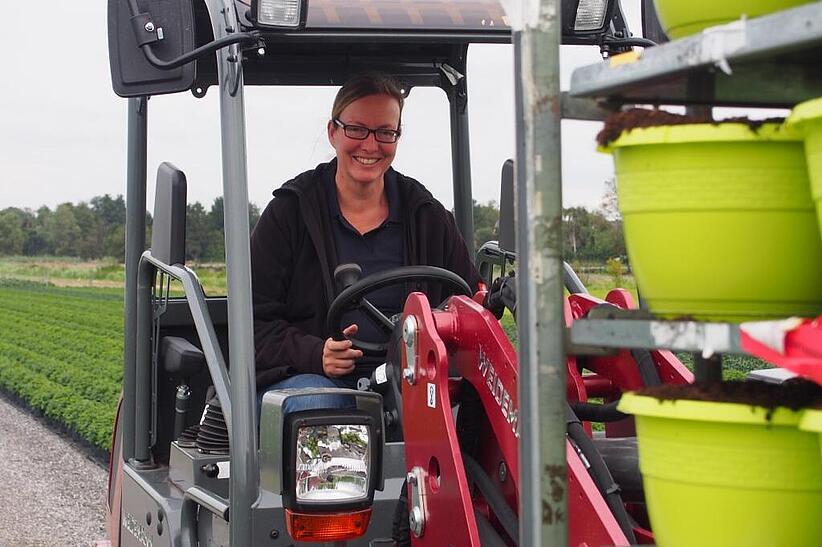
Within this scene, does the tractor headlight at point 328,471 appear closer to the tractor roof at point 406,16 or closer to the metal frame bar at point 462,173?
the tractor roof at point 406,16

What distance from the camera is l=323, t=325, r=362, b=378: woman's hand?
336cm

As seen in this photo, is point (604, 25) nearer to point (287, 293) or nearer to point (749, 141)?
point (287, 293)

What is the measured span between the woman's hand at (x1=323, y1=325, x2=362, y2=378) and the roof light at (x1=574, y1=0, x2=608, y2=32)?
1013mm

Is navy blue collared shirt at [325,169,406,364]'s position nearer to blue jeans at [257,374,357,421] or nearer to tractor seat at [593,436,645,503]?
blue jeans at [257,374,357,421]

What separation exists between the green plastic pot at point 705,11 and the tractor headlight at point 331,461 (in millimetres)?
1381

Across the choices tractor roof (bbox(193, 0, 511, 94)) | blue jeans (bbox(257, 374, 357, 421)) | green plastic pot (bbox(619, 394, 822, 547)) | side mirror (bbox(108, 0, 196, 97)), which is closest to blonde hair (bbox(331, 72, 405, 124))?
tractor roof (bbox(193, 0, 511, 94))

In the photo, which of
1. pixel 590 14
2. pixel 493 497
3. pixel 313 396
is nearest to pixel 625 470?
pixel 493 497

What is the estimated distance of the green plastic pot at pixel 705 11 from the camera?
1.61 meters

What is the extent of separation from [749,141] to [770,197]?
7cm

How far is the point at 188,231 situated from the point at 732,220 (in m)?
2.62

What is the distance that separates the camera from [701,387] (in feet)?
5.44

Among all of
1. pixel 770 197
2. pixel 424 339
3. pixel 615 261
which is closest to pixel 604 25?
pixel 615 261

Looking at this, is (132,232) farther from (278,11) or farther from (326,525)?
(326,525)

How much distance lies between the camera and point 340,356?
3.38 meters
